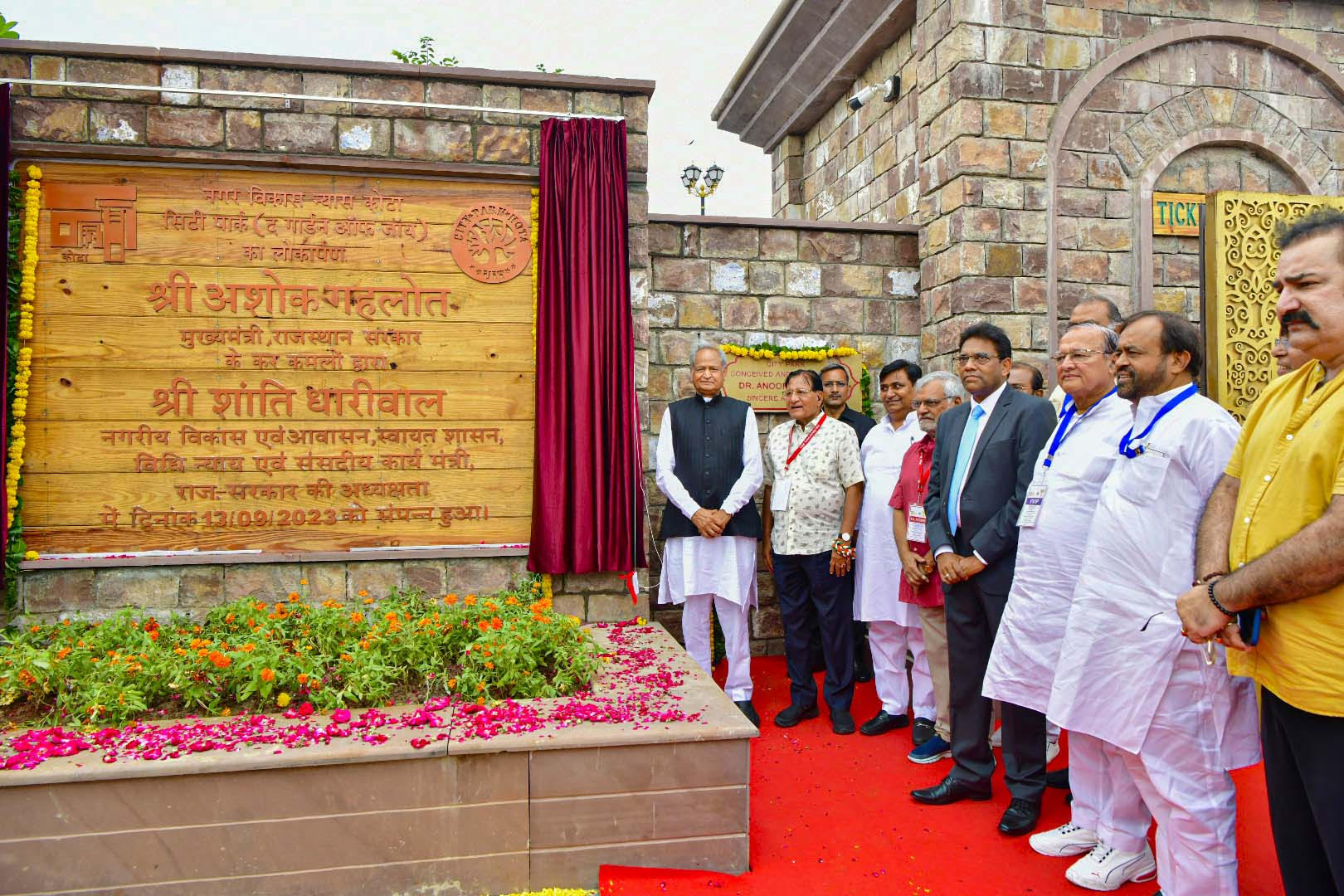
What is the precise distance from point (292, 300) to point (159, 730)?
2514 millimetres

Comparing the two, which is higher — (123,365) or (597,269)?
(597,269)

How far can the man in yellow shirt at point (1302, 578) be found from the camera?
1.82m

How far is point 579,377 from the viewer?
196 inches

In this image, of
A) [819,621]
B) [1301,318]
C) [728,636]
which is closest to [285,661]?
[728,636]

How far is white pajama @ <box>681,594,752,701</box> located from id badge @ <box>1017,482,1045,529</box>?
1954 mm

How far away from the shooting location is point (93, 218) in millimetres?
4629

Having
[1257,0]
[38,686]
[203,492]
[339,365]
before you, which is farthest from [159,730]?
[1257,0]

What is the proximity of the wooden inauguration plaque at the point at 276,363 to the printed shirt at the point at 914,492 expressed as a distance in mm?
2016

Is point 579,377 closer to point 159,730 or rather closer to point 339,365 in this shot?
point 339,365

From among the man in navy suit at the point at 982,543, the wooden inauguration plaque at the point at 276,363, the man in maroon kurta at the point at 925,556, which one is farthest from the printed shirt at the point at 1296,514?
the wooden inauguration plaque at the point at 276,363

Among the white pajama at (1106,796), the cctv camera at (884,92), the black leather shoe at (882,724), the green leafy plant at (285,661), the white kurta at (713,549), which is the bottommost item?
the black leather shoe at (882,724)

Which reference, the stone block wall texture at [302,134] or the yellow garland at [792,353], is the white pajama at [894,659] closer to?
the stone block wall texture at [302,134]

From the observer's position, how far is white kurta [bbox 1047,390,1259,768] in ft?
8.61

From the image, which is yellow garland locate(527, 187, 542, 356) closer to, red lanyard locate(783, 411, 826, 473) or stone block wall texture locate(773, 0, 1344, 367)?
red lanyard locate(783, 411, 826, 473)
